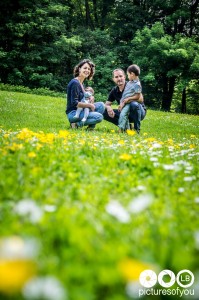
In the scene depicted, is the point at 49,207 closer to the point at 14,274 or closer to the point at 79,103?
the point at 14,274

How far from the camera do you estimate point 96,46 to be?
2780cm

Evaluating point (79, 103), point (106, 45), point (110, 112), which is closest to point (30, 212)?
point (79, 103)

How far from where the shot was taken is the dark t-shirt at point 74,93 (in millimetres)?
6418

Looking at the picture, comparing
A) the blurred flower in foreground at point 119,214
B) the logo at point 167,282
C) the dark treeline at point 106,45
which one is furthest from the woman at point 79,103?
the dark treeline at point 106,45

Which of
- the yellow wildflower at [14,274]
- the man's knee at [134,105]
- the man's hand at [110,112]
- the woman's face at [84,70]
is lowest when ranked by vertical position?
the yellow wildflower at [14,274]

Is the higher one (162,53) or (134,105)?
(162,53)

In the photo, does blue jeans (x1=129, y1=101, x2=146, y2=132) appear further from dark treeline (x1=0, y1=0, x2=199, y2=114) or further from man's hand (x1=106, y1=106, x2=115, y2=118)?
dark treeline (x1=0, y1=0, x2=199, y2=114)

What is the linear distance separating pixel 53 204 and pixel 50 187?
1.22 ft

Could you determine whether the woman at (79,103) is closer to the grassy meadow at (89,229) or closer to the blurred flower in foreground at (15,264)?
the grassy meadow at (89,229)

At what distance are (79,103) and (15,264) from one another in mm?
5841

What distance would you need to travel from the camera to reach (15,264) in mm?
734

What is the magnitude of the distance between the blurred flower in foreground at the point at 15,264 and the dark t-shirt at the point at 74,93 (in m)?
5.86

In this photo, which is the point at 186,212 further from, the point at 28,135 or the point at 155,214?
the point at 28,135

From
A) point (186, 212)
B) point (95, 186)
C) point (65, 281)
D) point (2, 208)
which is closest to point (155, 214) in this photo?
point (186, 212)
